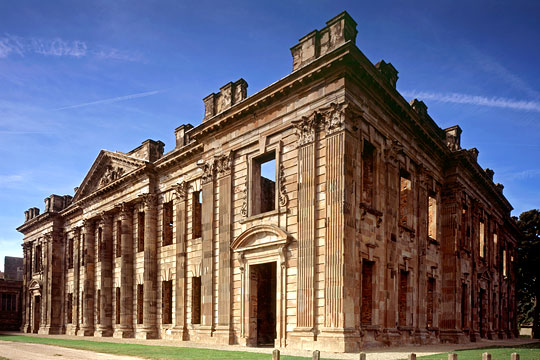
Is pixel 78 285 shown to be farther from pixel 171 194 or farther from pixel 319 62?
pixel 319 62

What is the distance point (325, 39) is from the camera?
57.6ft

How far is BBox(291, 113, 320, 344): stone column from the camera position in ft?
52.7

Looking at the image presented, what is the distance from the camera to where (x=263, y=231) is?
18609mm

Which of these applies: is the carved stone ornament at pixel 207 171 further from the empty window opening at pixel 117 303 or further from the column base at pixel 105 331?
the column base at pixel 105 331

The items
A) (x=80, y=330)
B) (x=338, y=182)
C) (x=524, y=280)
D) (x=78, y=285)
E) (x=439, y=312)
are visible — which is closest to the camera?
(x=338, y=182)

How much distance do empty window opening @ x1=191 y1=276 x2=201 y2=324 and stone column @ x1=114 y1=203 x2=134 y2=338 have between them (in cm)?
649

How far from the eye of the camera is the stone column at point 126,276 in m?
28.0

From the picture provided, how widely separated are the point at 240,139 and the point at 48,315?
27.2m

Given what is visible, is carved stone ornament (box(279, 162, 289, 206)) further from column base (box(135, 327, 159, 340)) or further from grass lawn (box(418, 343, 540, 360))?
column base (box(135, 327, 159, 340))

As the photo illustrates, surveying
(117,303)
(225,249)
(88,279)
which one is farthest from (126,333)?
(225,249)

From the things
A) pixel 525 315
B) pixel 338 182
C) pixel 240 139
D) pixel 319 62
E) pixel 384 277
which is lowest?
pixel 525 315

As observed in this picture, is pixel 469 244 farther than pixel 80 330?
No

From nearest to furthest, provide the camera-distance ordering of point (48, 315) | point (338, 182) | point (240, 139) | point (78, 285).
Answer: point (338, 182) → point (240, 139) → point (78, 285) → point (48, 315)

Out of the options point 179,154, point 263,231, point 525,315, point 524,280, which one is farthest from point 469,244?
point 525,315
